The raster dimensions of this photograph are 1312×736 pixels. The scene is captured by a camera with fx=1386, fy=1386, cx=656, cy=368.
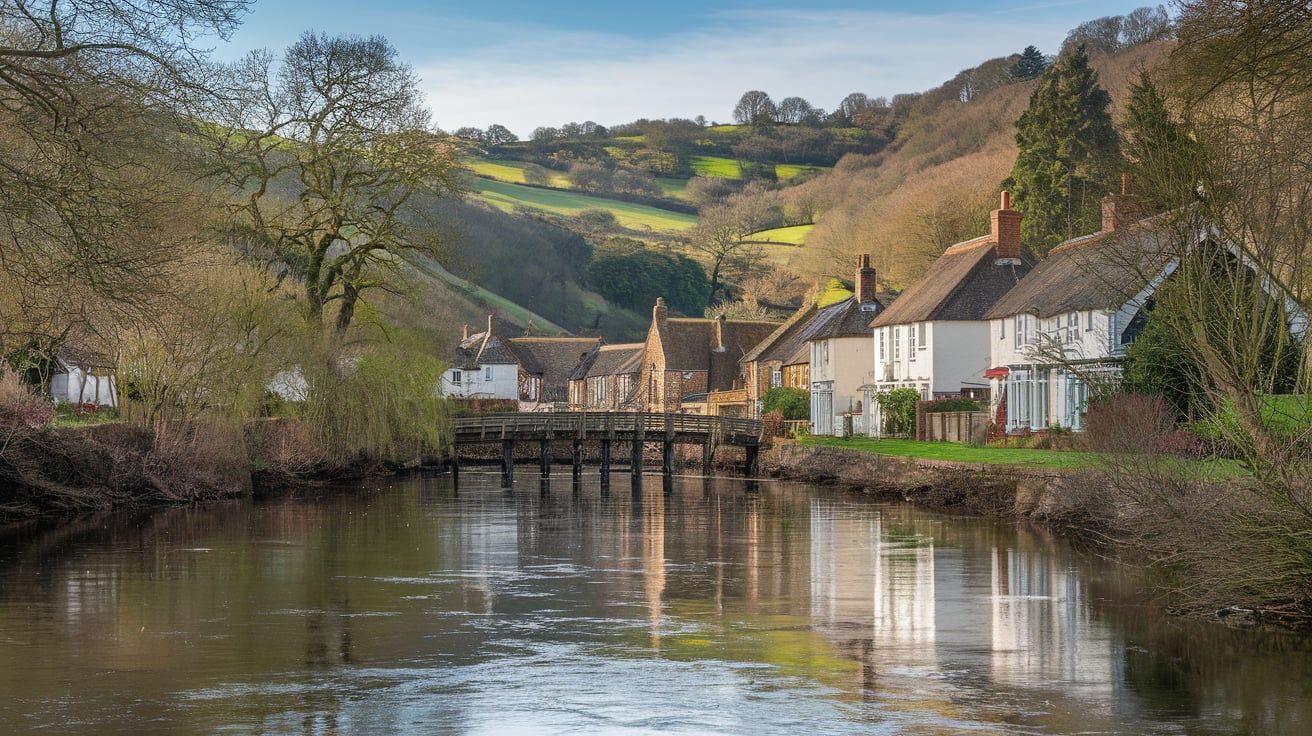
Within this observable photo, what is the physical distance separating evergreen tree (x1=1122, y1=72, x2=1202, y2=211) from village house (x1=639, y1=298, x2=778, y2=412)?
65.6 m

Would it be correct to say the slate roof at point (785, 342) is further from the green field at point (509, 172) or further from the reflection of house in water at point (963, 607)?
the green field at point (509, 172)

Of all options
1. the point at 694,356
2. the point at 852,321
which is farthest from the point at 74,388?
the point at 694,356

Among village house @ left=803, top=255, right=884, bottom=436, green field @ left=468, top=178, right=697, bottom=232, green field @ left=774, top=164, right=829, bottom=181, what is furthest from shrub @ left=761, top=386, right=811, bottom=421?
green field @ left=774, top=164, right=829, bottom=181

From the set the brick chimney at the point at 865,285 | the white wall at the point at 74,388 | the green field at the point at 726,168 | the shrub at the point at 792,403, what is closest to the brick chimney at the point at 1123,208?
the brick chimney at the point at 865,285

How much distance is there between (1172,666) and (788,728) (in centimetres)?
474

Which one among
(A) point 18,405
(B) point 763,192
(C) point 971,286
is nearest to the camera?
(A) point 18,405

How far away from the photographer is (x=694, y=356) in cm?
8438

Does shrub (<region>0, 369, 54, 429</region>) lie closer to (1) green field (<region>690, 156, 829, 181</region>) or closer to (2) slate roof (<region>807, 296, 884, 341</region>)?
(2) slate roof (<region>807, 296, 884, 341</region>)

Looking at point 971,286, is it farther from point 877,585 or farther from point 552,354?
point 552,354

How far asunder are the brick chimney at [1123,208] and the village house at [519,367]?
60.5 metres

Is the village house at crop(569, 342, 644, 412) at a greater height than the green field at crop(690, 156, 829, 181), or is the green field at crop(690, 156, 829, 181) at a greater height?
the green field at crop(690, 156, 829, 181)

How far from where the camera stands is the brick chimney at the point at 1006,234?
Result: 52875 millimetres

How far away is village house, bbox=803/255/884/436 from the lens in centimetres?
6025

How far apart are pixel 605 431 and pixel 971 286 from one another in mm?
16183
